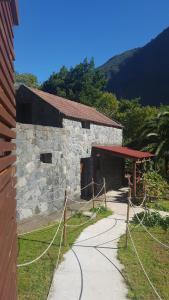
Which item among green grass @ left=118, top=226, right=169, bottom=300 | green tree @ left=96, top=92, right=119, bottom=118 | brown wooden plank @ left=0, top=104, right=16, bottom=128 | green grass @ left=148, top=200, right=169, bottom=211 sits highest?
green tree @ left=96, top=92, right=119, bottom=118

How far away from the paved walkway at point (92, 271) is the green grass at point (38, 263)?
17 centimetres

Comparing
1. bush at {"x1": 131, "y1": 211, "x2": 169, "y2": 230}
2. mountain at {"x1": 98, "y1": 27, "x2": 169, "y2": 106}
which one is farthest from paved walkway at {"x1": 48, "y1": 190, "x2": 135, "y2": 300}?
mountain at {"x1": 98, "y1": 27, "x2": 169, "y2": 106}

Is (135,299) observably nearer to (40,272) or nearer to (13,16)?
(40,272)

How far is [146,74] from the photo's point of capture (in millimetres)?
92688

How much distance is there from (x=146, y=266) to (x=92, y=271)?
122 cm

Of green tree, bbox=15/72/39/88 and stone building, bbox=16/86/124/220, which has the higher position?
green tree, bbox=15/72/39/88

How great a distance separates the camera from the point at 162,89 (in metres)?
82.9

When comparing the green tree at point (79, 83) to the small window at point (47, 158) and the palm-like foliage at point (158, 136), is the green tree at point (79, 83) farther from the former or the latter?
the small window at point (47, 158)

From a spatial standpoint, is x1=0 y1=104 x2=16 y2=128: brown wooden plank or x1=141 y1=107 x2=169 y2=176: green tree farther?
x1=141 y1=107 x2=169 y2=176: green tree

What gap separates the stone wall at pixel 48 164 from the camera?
38.6 ft

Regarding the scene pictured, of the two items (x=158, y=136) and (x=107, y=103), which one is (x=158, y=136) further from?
(x=107, y=103)

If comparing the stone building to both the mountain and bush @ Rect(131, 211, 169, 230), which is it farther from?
the mountain

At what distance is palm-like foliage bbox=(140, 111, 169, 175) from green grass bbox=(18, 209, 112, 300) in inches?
Result: 457

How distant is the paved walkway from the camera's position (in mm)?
6805
